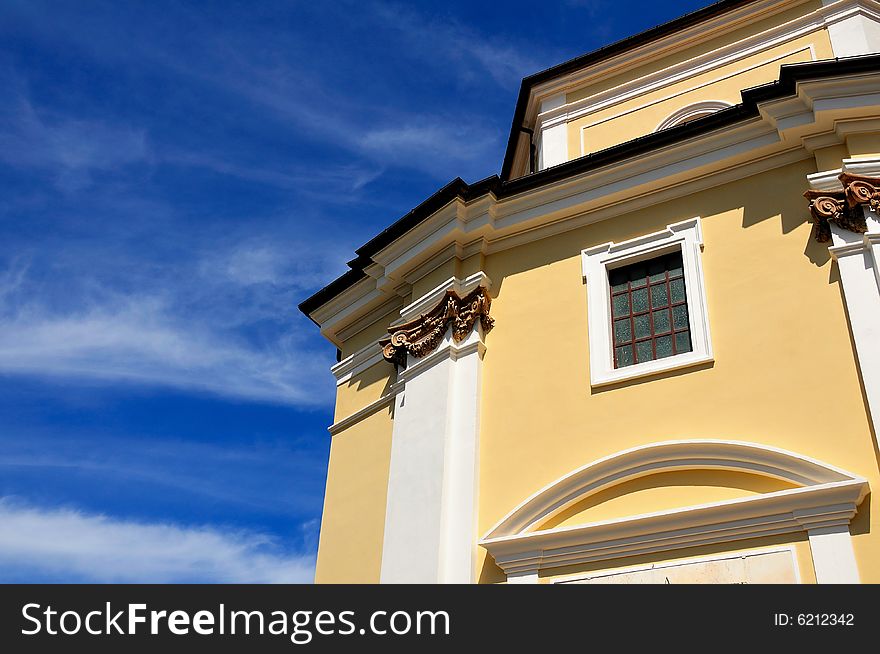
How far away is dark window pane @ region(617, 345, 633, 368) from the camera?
11.4m

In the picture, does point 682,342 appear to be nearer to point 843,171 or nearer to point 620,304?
point 620,304

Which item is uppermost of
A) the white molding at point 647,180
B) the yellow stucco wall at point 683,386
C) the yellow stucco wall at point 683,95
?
the yellow stucco wall at point 683,95

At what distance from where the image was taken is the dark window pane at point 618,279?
39.6 ft

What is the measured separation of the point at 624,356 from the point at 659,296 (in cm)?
88

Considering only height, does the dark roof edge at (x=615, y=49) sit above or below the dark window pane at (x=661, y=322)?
above

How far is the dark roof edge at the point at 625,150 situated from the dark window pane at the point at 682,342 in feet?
8.30

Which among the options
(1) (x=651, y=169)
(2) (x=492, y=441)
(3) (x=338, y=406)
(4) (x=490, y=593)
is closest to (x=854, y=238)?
(1) (x=651, y=169)

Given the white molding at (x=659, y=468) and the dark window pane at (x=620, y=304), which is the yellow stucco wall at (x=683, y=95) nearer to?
the dark window pane at (x=620, y=304)

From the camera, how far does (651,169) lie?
12258 mm

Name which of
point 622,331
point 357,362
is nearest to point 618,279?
point 622,331

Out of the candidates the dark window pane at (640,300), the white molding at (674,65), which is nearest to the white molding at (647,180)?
the dark window pane at (640,300)

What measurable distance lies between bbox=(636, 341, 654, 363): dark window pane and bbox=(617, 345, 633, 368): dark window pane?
98mm

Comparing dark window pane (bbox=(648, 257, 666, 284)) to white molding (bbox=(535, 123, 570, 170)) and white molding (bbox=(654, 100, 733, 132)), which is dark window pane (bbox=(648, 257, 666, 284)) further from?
white molding (bbox=(535, 123, 570, 170))

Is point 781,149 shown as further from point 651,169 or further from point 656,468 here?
point 656,468
